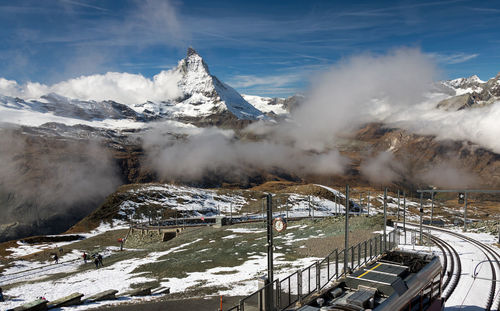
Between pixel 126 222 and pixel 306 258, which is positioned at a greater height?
pixel 306 258

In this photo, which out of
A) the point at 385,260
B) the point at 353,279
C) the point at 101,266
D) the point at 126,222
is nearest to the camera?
the point at 353,279

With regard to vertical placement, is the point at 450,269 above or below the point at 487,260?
above

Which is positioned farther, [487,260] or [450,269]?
[487,260]

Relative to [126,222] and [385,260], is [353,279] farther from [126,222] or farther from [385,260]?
[126,222]

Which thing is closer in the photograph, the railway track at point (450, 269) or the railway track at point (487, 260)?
the railway track at point (487, 260)

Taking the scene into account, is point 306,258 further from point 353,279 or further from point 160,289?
point 353,279

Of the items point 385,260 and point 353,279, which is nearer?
point 353,279

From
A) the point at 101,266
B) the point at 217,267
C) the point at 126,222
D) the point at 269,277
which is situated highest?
the point at 269,277

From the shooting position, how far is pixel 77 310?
28.0m

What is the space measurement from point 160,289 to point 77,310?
8150 mm

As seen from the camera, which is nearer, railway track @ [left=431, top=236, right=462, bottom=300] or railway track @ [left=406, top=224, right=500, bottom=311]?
railway track @ [left=406, top=224, right=500, bottom=311]

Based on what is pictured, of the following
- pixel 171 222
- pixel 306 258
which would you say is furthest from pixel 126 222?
pixel 306 258

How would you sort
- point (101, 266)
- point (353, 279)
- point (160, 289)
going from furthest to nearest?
1. point (101, 266)
2. point (160, 289)
3. point (353, 279)

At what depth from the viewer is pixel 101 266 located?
57.5m
